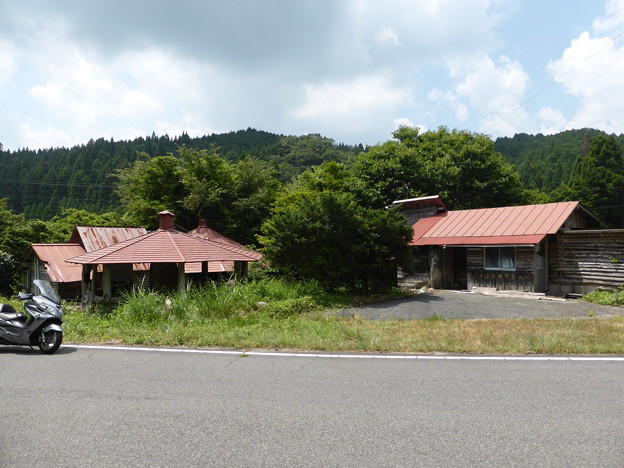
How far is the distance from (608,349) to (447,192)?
2917cm

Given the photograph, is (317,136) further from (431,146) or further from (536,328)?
(536,328)

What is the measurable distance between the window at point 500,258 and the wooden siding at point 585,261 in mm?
1574

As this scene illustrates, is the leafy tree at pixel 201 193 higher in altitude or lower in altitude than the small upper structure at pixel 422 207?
higher

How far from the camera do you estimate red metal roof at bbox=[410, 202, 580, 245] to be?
19.5m

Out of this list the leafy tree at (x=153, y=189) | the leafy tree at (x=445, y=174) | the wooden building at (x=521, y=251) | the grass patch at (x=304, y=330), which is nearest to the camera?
the grass patch at (x=304, y=330)

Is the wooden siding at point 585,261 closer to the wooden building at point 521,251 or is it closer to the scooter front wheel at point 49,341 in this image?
the wooden building at point 521,251

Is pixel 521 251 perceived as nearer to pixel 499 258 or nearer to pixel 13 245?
pixel 499 258

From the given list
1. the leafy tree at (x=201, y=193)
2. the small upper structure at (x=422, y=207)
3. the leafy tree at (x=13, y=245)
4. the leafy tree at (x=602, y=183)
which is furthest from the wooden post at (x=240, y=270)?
the leafy tree at (x=602, y=183)

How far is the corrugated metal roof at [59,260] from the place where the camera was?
21.0 m

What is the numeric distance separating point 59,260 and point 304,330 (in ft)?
57.2

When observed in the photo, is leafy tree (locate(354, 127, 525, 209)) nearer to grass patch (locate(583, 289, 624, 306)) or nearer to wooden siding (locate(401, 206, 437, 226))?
wooden siding (locate(401, 206, 437, 226))

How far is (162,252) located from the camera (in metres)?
16.4

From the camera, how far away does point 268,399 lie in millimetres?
5039

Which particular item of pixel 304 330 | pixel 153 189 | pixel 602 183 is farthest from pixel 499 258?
pixel 602 183
